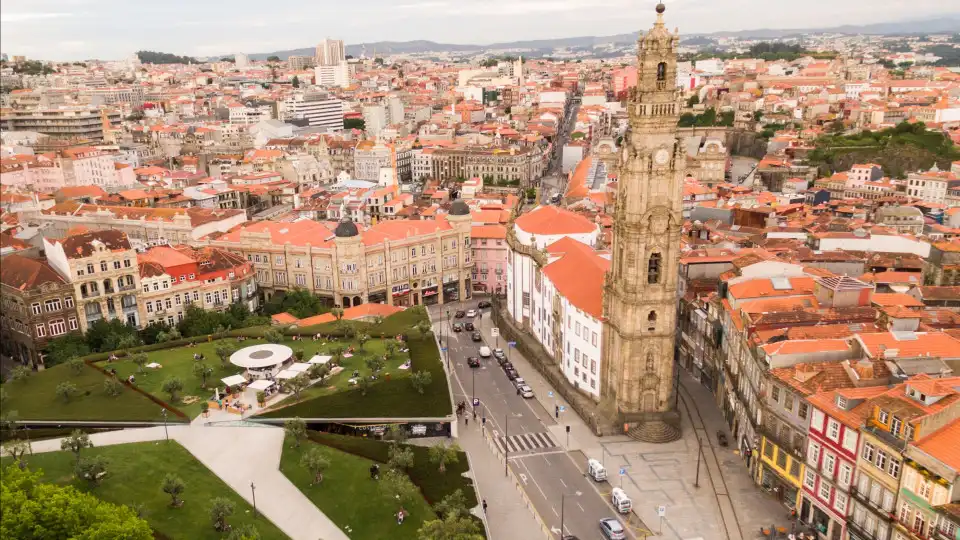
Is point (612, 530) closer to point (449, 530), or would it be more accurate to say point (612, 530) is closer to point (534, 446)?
point (449, 530)

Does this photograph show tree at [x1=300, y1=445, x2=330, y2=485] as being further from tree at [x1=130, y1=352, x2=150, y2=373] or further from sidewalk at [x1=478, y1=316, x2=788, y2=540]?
tree at [x1=130, y1=352, x2=150, y2=373]

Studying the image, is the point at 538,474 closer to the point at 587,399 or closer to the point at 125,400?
the point at 587,399

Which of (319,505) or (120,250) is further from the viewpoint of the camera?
(120,250)

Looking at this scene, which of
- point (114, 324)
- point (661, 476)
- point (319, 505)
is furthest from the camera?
point (114, 324)

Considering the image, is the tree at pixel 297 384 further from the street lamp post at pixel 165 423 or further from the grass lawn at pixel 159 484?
the grass lawn at pixel 159 484

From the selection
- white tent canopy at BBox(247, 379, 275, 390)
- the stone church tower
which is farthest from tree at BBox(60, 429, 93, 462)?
the stone church tower

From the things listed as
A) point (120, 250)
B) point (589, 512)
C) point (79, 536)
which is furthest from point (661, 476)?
point (120, 250)

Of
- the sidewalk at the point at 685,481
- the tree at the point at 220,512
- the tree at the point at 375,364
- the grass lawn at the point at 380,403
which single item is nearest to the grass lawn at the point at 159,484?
the tree at the point at 220,512
